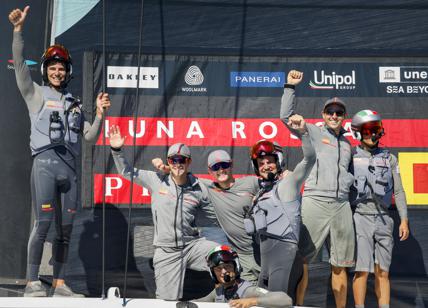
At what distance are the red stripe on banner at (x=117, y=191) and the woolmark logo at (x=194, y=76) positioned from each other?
2.29ft

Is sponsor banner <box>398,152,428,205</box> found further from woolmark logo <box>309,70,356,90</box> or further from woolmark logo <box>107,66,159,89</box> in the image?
woolmark logo <box>107,66,159,89</box>

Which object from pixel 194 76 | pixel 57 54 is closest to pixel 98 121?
pixel 57 54

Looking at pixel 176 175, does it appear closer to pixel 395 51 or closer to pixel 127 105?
pixel 127 105

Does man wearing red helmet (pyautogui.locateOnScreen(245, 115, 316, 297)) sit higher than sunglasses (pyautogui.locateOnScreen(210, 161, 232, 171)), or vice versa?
sunglasses (pyautogui.locateOnScreen(210, 161, 232, 171))

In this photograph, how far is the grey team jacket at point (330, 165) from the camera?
5.24 m

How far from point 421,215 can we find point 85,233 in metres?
2.44

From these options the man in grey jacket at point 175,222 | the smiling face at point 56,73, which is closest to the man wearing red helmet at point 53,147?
the smiling face at point 56,73

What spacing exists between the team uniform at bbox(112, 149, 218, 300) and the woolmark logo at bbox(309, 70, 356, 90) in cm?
147

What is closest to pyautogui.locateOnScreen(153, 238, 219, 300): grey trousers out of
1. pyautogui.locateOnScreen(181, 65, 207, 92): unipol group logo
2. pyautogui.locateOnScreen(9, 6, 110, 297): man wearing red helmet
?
pyautogui.locateOnScreen(9, 6, 110, 297): man wearing red helmet

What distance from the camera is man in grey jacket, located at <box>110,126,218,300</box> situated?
16.6 feet

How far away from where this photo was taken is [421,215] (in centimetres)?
605

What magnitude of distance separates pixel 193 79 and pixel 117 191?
996 millimetres

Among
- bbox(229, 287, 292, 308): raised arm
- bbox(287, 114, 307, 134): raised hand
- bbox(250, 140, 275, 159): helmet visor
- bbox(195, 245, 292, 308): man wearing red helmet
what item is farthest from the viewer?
bbox(250, 140, 275, 159): helmet visor

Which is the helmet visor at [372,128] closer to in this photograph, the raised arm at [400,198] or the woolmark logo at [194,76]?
the raised arm at [400,198]
